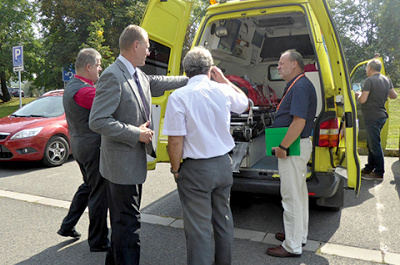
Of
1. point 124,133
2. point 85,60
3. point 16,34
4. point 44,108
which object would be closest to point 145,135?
point 124,133

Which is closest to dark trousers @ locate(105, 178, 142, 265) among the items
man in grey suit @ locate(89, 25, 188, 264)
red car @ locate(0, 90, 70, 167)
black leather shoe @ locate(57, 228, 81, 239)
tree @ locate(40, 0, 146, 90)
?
man in grey suit @ locate(89, 25, 188, 264)

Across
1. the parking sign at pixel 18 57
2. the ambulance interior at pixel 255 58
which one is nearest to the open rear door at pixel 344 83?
the ambulance interior at pixel 255 58

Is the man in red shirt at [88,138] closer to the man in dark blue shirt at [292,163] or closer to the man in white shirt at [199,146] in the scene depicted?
the man in white shirt at [199,146]

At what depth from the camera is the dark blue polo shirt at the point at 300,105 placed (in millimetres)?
2930

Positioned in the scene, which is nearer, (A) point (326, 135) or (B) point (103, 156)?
(B) point (103, 156)

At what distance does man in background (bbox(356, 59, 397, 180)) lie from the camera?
17.9ft

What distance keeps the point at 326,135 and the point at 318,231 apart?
111 centimetres

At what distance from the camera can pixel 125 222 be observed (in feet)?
8.46

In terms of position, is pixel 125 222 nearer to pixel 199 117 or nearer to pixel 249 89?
pixel 199 117

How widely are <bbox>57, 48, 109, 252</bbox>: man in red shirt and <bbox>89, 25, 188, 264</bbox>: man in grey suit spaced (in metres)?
0.60

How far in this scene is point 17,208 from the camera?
4605mm

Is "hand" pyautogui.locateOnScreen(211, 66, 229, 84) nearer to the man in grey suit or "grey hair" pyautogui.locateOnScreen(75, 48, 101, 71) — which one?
the man in grey suit

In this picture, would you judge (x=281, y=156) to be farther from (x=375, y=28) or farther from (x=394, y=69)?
(x=375, y=28)

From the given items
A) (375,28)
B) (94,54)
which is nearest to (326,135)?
(94,54)
